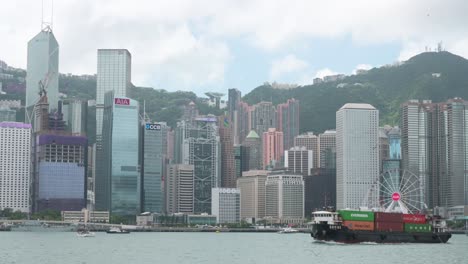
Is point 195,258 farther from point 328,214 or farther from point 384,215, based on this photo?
point 384,215

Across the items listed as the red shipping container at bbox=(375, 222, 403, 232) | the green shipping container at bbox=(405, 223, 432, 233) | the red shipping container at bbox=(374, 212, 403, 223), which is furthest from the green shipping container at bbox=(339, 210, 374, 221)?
the green shipping container at bbox=(405, 223, 432, 233)

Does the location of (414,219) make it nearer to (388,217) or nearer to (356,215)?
(388,217)

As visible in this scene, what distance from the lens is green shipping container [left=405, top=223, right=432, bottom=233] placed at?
139 meters

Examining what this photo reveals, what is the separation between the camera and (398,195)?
150000 mm

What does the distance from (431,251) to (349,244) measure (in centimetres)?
1516

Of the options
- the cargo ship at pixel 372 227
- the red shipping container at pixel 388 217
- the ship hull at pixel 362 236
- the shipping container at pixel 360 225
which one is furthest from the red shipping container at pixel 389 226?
the shipping container at pixel 360 225

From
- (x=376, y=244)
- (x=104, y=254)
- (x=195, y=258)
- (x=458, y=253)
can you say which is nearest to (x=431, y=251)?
(x=458, y=253)

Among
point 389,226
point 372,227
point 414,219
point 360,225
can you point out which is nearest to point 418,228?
point 414,219

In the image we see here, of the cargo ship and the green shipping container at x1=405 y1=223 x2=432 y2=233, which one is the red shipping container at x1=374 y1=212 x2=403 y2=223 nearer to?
the cargo ship

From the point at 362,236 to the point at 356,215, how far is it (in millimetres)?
3316

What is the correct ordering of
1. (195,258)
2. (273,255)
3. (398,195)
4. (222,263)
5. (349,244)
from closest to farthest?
(222,263)
(195,258)
(273,255)
(349,244)
(398,195)

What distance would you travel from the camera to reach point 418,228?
140625 millimetres

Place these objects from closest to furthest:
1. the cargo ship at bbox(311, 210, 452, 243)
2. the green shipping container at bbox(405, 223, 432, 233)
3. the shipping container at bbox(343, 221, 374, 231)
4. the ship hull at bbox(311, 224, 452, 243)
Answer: the ship hull at bbox(311, 224, 452, 243)
the cargo ship at bbox(311, 210, 452, 243)
the shipping container at bbox(343, 221, 374, 231)
the green shipping container at bbox(405, 223, 432, 233)

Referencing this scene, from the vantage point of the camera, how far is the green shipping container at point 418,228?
139 m
